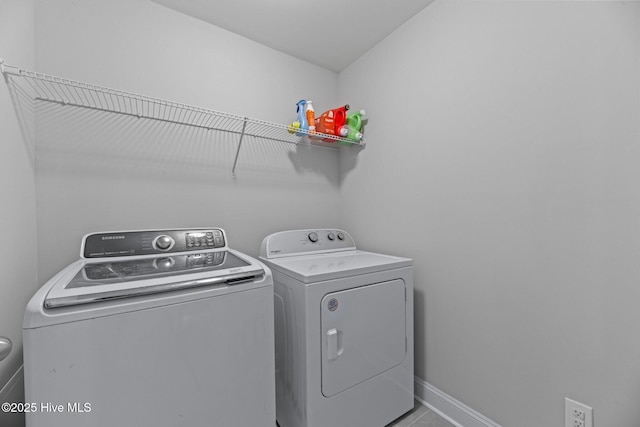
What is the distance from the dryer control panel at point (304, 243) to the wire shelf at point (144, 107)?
2.03 ft

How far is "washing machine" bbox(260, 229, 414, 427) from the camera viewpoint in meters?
1.16

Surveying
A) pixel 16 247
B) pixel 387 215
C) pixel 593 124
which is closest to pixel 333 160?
pixel 387 215

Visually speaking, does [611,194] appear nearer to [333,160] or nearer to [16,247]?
[333,160]

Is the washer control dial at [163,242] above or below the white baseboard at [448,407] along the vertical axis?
above

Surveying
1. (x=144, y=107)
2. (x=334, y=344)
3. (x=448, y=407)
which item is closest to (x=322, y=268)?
(x=334, y=344)

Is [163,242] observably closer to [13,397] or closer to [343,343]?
[13,397]

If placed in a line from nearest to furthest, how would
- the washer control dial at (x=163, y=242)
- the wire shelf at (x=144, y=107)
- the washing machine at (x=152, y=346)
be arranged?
the washing machine at (x=152, y=346) < the wire shelf at (x=144, y=107) < the washer control dial at (x=163, y=242)

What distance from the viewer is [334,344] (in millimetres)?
1197

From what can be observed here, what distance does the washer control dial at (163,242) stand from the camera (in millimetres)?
1356

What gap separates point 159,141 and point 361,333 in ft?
5.42

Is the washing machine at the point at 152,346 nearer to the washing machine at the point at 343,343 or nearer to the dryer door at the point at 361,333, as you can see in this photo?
the washing machine at the point at 343,343

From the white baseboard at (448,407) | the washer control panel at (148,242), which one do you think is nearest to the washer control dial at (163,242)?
the washer control panel at (148,242)

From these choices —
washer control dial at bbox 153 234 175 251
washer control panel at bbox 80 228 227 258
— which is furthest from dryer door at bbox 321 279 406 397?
washer control dial at bbox 153 234 175 251

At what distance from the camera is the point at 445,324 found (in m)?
1.50
